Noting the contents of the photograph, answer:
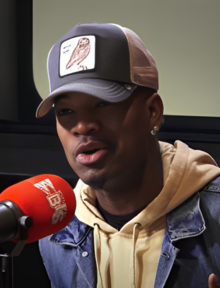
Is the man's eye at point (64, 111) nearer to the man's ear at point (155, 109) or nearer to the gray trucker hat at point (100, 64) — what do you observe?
the gray trucker hat at point (100, 64)

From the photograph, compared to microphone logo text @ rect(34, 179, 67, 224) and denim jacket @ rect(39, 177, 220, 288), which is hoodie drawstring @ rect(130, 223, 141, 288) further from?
microphone logo text @ rect(34, 179, 67, 224)

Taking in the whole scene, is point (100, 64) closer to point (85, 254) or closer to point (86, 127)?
point (86, 127)

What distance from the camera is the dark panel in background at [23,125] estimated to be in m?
1.66

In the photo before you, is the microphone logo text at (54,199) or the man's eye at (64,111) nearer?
the microphone logo text at (54,199)

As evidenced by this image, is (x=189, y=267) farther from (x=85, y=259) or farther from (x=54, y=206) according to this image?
(x=54, y=206)

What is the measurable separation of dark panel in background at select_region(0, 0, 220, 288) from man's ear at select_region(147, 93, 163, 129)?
2.00 ft

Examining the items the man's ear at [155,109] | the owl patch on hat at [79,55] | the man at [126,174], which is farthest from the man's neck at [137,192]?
the owl patch on hat at [79,55]

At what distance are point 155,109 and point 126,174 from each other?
0.73 ft

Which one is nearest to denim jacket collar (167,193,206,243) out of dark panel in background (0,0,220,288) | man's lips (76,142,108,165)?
man's lips (76,142,108,165)

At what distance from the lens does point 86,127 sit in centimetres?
103

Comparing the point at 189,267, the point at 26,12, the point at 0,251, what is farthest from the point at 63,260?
the point at 26,12

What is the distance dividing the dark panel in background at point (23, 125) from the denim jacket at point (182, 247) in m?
0.43

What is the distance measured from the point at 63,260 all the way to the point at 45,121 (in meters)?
0.66

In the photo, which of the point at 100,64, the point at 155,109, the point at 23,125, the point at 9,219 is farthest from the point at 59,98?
the point at 23,125
